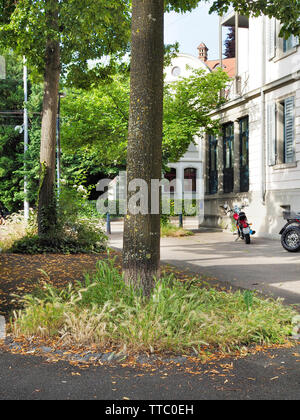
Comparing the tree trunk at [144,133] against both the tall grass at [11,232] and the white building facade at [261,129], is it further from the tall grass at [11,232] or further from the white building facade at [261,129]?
the white building facade at [261,129]

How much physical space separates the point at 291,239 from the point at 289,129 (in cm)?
578

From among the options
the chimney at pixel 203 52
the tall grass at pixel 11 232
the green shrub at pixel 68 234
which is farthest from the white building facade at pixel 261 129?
the chimney at pixel 203 52

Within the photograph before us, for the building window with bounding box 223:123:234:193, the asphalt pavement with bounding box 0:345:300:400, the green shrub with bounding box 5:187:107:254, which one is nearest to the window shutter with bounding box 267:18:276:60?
the building window with bounding box 223:123:234:193

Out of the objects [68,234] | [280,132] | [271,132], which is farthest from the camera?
[271,132]

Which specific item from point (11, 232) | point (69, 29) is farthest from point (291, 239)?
point (69, 29)

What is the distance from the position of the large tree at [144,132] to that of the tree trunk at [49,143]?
21.7 ft

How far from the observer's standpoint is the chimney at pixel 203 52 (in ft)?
225

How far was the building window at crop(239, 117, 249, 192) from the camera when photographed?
21109 millimetres

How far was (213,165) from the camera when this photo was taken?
2512cm

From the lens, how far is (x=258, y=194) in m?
19.7

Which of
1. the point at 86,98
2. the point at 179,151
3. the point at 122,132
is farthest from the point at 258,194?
the point at 86,98

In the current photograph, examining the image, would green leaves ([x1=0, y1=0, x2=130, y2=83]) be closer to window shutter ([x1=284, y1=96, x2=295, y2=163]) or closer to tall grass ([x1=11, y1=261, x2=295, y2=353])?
window shutter ([x1=284, y1=96, x2=295, y2=163])

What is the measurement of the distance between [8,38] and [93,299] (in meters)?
8.77

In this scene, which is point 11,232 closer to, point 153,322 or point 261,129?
point 153,322
